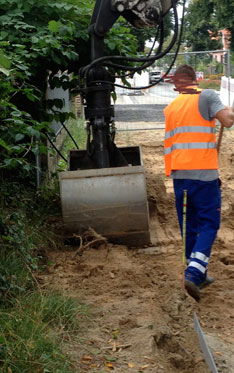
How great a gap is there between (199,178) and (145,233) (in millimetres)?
1291

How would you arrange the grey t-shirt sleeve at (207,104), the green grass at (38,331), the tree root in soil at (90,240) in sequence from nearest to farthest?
the green grass at (38,331) < the grey t-shirt sleeve at (207,104) < the tree root in soil at (90,240)

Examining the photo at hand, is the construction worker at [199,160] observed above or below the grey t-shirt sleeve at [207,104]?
below

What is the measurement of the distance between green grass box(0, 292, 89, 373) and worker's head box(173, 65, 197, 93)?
7.58 ft

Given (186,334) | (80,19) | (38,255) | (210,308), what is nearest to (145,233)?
(38,255)

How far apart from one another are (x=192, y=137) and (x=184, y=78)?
586 millimetres

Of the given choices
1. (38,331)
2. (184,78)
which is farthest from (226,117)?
(38,331)

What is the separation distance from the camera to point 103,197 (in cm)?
690

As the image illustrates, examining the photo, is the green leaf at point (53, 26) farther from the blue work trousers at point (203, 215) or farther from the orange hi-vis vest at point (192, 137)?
the blue work trousers at point (203, 215)

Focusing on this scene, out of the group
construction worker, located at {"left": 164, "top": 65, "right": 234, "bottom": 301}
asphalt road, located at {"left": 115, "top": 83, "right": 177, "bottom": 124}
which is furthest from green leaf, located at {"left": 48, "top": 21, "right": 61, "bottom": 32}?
asphalt road, located at {"left": 115, "top": 83, "right": 177, "bottom": 124}

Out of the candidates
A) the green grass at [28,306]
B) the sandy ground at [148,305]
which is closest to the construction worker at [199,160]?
the sandy ground at [148,305]

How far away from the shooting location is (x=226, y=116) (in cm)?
586

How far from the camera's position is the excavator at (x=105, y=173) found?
6.89 metres

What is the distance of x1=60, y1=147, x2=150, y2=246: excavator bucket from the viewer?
6.89 metres

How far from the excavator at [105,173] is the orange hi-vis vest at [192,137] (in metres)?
0.87
